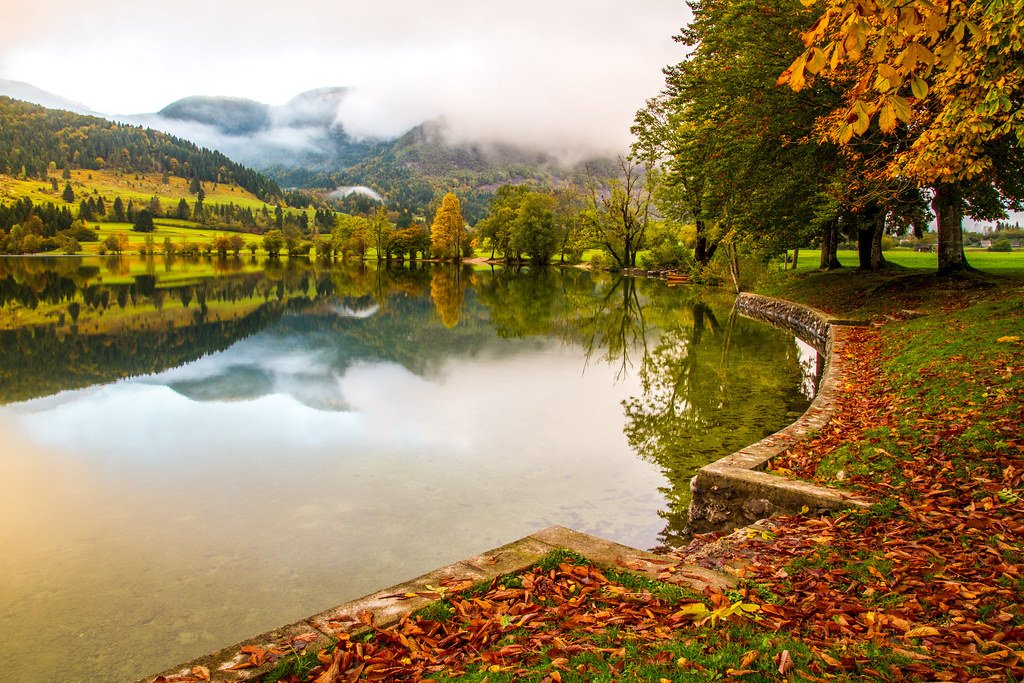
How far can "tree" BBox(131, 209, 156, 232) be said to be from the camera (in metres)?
149

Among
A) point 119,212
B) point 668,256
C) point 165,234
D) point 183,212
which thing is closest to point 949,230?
point 668,256

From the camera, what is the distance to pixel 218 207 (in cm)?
18712

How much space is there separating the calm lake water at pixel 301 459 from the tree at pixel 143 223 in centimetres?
14545

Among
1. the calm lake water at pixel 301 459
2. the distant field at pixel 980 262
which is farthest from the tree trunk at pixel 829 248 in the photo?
the calm lake water at pixel 301 459

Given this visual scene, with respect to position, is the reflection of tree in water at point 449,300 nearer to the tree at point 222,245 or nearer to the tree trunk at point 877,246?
the tree trunk at point 877,246

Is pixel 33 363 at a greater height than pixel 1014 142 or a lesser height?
lesser

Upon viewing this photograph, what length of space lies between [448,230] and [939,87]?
9110cm

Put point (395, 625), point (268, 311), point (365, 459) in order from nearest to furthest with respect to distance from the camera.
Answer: point (395, 625), point (365, 459), point (268, 311)

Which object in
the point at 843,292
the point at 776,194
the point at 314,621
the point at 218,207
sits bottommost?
the point at 314,621

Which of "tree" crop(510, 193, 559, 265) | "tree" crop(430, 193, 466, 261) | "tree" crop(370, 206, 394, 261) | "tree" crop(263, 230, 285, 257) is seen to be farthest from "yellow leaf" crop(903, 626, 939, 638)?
"tree" crop(263, 230, 285, 257)

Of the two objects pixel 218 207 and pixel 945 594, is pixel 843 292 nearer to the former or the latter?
pixel 945 594

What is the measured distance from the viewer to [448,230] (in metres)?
101

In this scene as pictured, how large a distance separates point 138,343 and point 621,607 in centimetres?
2122

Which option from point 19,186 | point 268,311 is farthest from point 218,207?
point 268,311
